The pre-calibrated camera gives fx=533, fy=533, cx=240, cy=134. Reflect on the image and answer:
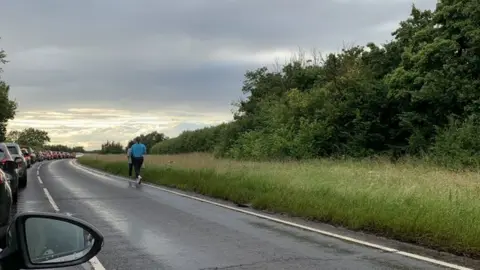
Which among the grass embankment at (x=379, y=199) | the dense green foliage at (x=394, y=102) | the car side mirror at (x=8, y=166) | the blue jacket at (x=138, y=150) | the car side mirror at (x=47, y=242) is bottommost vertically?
the grass embankment at (x=379, y=199)

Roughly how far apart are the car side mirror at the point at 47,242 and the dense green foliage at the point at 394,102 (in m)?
19.0

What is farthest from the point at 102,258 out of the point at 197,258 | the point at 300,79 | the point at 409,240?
the point at 300,79

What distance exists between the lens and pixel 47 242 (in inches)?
95.2

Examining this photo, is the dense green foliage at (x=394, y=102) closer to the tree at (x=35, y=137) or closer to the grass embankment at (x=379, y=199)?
the grass embankment at (x=379, y=199)

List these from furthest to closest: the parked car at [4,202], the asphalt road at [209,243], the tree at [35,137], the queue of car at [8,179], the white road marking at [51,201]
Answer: the tree at [35,137] → the white road marking at [51,201] → the asphalt road at [209,243] → the queue of car at [8,179] → the parked car at [4,202]

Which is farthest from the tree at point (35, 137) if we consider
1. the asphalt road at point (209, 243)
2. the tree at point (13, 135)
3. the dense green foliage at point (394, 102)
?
the asphalt road at point (209, 243)

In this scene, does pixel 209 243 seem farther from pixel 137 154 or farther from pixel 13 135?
pixel 13 135

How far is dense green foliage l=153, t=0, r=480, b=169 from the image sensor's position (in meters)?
A: 22.3

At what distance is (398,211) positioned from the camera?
32.5ft

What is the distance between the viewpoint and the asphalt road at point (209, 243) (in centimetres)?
693

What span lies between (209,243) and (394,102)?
20567 mm

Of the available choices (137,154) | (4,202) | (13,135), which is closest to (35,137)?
(13,135)

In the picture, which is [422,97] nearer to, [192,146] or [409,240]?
[409,240]

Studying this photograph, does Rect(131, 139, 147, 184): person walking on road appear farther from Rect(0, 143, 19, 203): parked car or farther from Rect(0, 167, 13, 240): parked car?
Rect(0, 167, 13, 240): parked car
